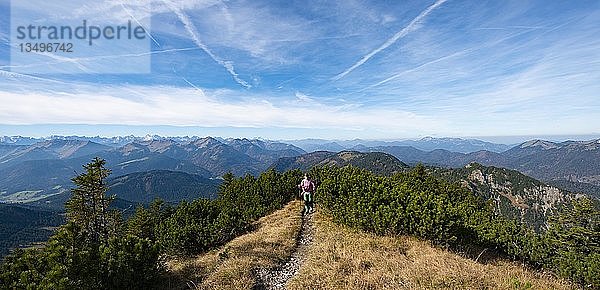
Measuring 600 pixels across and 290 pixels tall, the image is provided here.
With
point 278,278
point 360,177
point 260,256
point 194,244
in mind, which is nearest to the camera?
point 278,278

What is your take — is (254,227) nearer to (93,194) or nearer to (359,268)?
(359,268)

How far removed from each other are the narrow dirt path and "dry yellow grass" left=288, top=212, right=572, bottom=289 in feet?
1.26

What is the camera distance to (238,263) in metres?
13.1

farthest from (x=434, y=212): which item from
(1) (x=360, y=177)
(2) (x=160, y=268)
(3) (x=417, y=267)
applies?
(2) (x=160, y=268)

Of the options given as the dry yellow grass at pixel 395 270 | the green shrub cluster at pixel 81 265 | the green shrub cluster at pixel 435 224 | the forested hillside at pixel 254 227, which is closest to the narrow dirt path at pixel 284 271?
the dry yellow grass at pixel 395 270

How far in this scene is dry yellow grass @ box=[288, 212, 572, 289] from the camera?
10828mm

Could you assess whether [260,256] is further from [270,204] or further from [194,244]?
[270,204]

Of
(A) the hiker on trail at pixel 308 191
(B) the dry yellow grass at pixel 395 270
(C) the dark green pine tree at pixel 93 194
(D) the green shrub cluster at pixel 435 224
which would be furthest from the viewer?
(C) the dark green pine tree at pixel 93 194

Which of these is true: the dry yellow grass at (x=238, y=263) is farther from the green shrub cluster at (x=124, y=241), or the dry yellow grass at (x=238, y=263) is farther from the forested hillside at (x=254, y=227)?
the green shrub cluster at (x=124, y=241)

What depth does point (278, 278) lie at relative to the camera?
40.8ft

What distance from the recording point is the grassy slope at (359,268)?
433 inches

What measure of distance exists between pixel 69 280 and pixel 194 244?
915 centimetres

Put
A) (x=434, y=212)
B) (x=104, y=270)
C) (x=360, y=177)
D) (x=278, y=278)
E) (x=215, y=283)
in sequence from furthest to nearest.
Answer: (x=360, y=177), (x=434, y=212), (x=278, y=278), (x=215, y=283), (x=104, y=270)

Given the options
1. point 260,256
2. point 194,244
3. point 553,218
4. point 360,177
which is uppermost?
point 360,177
